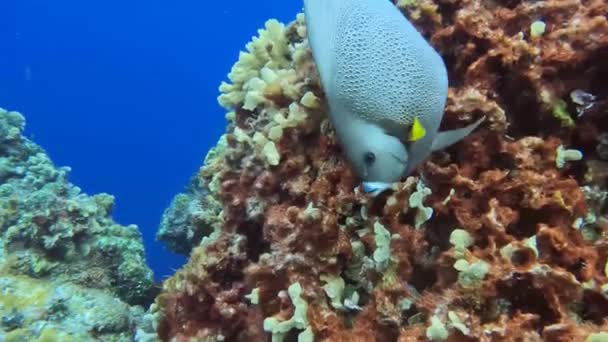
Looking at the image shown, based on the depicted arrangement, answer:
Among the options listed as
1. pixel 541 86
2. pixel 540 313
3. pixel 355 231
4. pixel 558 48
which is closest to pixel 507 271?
pixel 540 313

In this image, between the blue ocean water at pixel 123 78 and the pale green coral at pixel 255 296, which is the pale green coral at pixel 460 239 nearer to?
the pale green coral at pixel 255 296

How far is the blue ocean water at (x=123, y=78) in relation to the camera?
47906 millimetres

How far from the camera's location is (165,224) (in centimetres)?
782

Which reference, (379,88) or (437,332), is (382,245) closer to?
(437,332)

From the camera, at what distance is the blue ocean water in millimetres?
47906

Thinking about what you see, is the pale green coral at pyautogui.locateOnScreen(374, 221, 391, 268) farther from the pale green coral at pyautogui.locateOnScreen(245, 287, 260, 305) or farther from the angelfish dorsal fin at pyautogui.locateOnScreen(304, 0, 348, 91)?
the angelfish dorsal fin at pyautogui.locateOnScreen(304, 0, 348, 91)

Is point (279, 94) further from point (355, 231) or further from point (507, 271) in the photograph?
point (507, 271)

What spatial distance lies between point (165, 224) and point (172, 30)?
204 ft

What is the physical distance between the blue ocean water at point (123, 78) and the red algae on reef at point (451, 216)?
38.1 metres

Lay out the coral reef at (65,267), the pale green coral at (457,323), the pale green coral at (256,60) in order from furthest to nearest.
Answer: the coral reef at (65,267), the pale green coral at (256,60), the pale green coral at (457,323)

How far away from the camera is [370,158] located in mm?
1713

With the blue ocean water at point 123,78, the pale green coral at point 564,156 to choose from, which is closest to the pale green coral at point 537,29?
the pale green coral at point 564,156

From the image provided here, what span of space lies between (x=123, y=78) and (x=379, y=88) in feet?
202

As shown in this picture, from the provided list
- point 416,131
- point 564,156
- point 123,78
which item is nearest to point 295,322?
point 416,131
